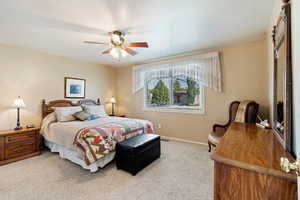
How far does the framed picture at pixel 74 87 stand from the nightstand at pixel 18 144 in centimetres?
131

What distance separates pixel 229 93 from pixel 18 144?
457cm

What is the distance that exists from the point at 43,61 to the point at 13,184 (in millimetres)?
2739

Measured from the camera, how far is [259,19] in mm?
2127

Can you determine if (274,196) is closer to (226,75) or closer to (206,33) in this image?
(206,33)

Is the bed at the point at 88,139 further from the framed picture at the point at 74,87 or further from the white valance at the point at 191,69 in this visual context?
the white valance at the point at 191,69

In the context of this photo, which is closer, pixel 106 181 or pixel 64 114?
pixel 106 181

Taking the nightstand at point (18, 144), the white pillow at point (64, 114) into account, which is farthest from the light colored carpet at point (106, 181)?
the white pillow at point (64, 114)

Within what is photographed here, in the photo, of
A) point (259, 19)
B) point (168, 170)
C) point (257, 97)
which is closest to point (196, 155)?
point (168, 170)

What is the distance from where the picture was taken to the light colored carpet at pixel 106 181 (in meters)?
1.83

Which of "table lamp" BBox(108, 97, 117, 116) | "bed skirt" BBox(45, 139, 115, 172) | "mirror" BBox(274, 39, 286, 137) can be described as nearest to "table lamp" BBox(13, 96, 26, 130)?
"bed skirt" BBox(45, 139, 115, 172)

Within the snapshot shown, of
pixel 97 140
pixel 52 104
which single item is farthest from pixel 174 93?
pixel 52 104

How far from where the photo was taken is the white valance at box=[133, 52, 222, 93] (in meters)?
3.37

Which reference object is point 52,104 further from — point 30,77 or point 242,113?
point 242,113

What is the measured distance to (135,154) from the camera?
2.26m
